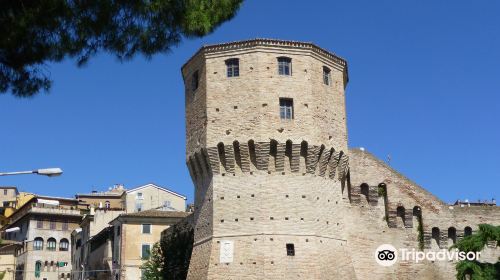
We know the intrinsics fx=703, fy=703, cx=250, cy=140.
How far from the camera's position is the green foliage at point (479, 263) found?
25.5 metres

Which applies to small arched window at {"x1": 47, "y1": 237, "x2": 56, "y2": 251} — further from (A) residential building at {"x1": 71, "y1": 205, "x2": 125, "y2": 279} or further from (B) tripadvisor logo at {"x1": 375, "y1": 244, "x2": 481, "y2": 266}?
(B) tripadvisor logo at {"x1": 375, "y1": 244, "x2": 481, "y2": 266}

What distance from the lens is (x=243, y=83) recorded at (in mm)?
24781

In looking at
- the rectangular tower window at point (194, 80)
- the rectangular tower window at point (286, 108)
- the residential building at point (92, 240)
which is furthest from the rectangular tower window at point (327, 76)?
the residential building at point (92, 240)

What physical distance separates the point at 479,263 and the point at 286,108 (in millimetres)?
9196

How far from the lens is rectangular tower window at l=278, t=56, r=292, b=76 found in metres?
25.0

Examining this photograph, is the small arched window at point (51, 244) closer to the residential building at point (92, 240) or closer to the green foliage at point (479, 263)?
the residential building at point (92, 240)

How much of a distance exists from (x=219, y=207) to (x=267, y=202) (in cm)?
171

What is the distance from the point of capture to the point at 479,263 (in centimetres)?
2584

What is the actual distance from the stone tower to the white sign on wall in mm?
34

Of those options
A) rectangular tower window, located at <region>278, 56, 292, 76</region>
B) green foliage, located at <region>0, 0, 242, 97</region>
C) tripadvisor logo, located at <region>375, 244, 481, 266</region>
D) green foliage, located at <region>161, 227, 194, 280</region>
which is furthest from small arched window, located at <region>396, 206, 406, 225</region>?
green foliage, located at <region>0, 0, 242, 97</region>

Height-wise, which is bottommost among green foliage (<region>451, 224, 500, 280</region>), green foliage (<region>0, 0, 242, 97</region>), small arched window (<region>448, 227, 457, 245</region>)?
green foliage (<region>451, 224, 500, 280</region>)

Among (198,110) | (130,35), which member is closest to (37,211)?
(198,110)

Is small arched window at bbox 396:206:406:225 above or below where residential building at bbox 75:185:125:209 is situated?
below

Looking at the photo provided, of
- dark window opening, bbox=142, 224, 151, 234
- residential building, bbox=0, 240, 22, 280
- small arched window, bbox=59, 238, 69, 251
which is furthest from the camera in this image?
small arched window, bbox=59, 238, 69, 251
